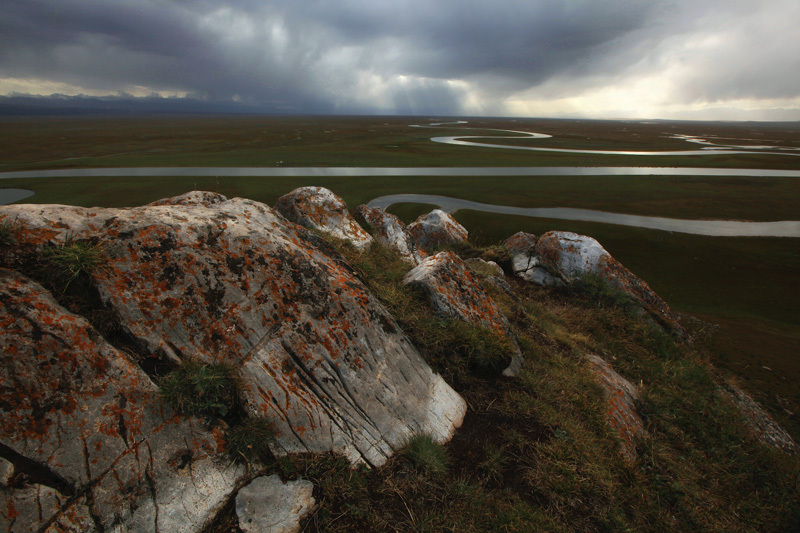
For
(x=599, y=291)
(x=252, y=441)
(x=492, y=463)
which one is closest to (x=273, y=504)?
(x=252, y=441)

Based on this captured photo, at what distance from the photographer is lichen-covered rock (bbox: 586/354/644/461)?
19.9 ft

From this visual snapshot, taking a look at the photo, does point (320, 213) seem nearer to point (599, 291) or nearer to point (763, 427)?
point (599, 291)

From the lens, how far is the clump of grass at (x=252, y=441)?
387 cm

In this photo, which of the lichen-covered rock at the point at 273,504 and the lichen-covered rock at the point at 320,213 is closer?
the lichen-covered rock at the point at 273,504

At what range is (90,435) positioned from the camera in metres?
3.36

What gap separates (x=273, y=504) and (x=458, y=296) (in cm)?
462

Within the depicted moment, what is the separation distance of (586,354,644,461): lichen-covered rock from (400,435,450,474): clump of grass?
3194 millimetres

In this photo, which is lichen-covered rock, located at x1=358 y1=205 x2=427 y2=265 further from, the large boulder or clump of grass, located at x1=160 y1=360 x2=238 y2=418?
clump of grass, located at x1=160 y1=360 x2=238 y2=418

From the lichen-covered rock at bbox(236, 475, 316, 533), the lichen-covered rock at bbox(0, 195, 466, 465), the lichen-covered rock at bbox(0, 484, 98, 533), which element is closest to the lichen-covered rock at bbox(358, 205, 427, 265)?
the lichen-covered rock at bbox(0, 195, 466, 465)

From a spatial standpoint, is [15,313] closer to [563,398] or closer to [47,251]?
[47,251]

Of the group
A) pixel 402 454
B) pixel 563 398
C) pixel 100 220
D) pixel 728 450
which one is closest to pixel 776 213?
pixel 728 450

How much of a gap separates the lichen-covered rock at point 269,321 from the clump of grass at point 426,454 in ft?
0.63

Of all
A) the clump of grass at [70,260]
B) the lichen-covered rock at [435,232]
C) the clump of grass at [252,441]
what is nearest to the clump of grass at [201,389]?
the clump of grass at [252,441]

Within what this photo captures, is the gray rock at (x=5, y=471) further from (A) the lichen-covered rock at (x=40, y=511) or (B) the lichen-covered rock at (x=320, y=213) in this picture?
(B) the lichen-covered rock at (x=320, y=213)
